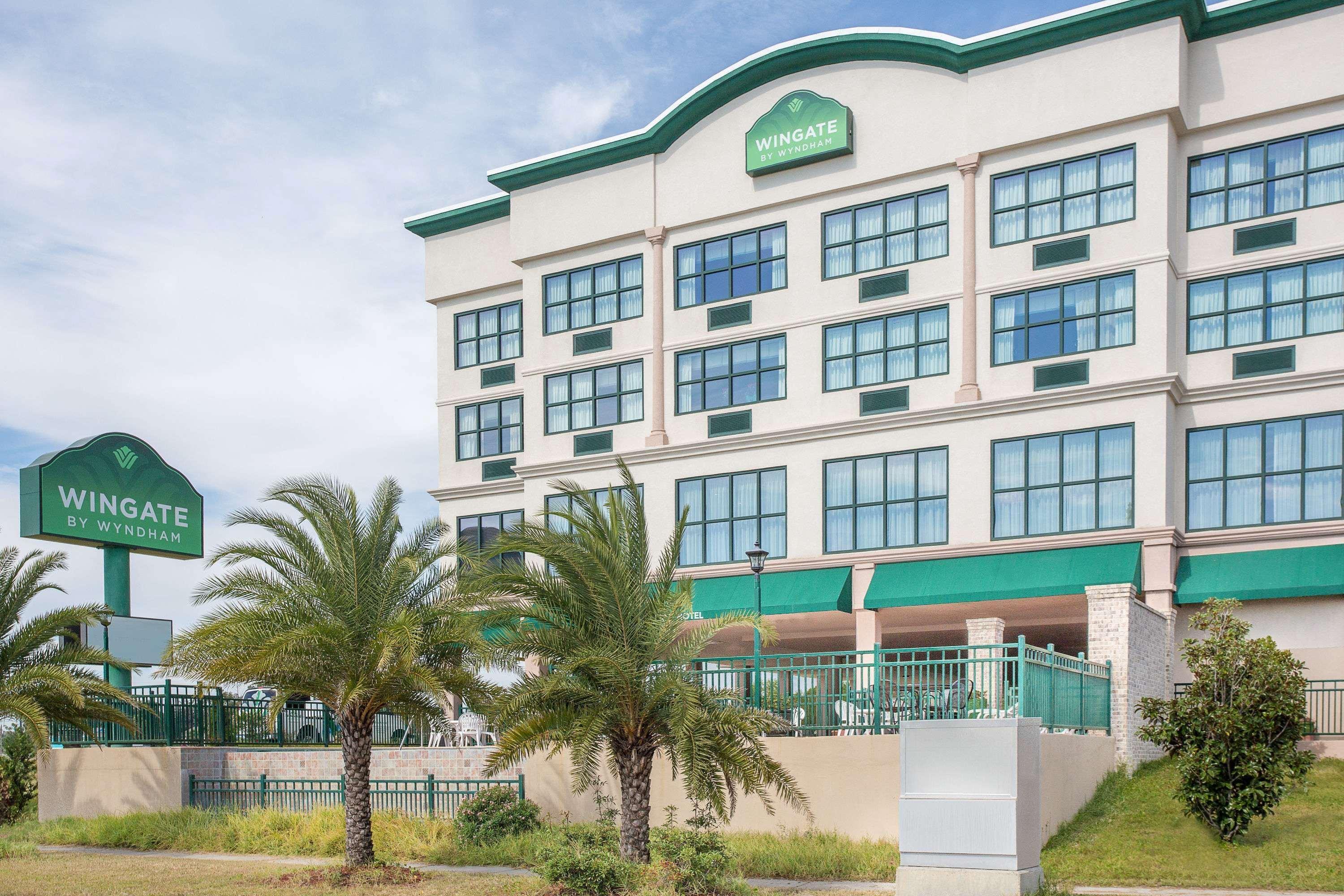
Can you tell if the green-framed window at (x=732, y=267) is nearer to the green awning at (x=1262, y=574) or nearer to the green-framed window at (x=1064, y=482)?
the green-framed window at (x=1064, y=482)

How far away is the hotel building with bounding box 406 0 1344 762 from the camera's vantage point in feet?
90.8

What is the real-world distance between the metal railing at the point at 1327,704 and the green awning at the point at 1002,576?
10.5ft

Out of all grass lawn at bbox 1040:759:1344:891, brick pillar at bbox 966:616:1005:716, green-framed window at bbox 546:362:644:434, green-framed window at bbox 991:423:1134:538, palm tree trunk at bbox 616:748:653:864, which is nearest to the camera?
grass lawn at bbox 1040:759:1344:891

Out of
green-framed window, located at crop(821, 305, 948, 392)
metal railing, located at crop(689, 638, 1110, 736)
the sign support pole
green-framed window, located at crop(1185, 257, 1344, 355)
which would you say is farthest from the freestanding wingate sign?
green-framed window, located at crop(1185, 257, 1344, 355)

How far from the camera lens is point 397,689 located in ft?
65.2

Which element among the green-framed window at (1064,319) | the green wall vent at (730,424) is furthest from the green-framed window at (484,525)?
the green-framed window at (1064,319)

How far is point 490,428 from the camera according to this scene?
39.8m

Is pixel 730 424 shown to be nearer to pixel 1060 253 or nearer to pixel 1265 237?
pixel 1060 253

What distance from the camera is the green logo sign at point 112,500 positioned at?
2942cm

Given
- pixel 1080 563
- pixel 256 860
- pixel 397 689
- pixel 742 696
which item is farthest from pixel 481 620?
pixel 1080 563

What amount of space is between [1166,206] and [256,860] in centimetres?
2182

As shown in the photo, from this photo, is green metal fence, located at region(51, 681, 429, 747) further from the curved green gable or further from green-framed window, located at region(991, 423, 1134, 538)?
the curved green gable

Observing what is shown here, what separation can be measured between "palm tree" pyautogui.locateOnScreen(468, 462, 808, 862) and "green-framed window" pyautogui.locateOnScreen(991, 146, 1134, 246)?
1530cm

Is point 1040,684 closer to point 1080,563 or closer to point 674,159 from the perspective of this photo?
point 1080,563
